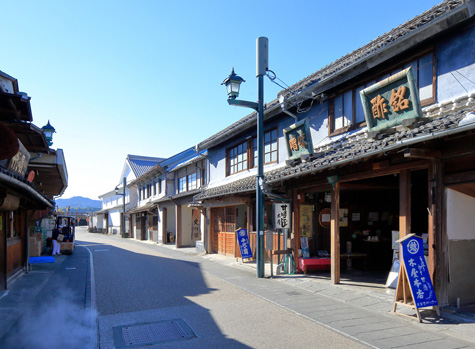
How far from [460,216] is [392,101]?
8.99 ft

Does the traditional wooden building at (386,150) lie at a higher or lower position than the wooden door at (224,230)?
higher

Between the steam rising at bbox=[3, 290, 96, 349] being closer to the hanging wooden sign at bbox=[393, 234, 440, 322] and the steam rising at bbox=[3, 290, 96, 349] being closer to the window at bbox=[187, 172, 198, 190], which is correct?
the hanging wooden sign at bbox=[393, 234, 440, 322]

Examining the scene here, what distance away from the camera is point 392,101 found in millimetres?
7801

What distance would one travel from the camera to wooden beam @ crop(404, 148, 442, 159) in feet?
22.5

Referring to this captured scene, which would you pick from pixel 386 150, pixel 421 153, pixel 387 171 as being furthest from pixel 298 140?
pixel 421 153

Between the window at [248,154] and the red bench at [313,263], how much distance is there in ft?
14.4

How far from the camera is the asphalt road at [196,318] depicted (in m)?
5.89

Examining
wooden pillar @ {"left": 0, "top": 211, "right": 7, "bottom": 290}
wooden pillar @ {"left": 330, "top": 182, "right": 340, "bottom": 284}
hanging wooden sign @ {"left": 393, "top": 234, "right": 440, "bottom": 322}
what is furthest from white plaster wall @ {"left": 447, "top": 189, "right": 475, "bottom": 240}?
wooden pillar @ {"left": 0, "top": 211, "right": 7, "bottom": 290}

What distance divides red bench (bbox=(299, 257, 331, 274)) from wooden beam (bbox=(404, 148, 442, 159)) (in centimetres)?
602

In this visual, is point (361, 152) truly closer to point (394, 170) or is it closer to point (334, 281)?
point (394, 170)

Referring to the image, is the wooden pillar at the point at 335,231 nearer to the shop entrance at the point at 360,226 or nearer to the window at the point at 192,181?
the shop entrance at the point at 360,226

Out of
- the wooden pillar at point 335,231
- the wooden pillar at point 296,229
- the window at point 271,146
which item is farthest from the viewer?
the window at point 271,146

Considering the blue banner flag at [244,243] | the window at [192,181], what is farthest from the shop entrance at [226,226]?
the window at [192,181]

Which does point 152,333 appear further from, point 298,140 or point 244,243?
point 244,243
